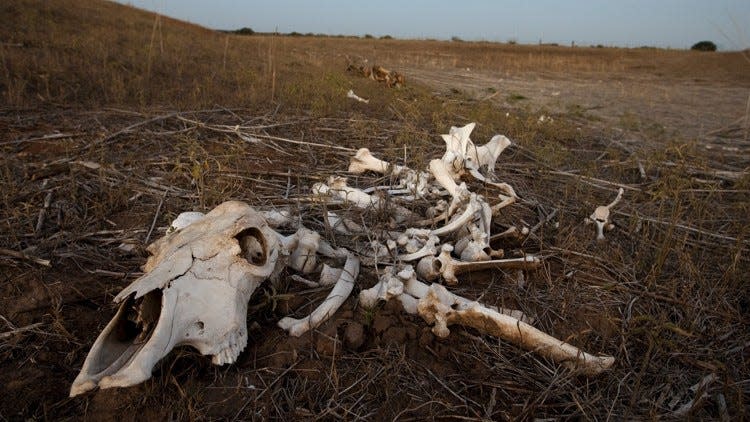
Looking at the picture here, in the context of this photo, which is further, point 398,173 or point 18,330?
point 398,173

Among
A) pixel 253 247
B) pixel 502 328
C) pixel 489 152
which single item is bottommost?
pixel 502 328

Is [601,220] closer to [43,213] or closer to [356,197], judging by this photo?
[356,197]

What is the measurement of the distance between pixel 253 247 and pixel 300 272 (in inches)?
12.6

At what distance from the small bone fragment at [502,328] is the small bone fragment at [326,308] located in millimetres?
364

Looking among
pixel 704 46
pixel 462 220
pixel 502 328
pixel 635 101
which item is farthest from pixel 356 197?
pixel 704 46

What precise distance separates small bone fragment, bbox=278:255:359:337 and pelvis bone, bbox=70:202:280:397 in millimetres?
204

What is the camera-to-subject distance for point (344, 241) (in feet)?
8.77

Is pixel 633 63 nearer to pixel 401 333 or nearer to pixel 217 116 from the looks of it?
pixel 217 116

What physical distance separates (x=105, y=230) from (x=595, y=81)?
15.3m

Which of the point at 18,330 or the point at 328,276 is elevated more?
the point at 328,276

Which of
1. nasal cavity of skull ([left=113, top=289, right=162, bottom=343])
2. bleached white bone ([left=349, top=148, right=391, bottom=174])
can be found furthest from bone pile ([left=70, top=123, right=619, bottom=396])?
bleached white bone ([left=349, top=148, right=391, bottom=174])

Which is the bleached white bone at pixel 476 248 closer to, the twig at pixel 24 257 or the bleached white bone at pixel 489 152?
the bleached white bone at pixel 489 152

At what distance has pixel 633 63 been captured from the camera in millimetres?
21688

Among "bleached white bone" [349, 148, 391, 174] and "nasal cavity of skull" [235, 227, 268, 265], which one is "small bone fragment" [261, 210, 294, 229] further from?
"bleached white bone" [349, 148, 391, 174]
